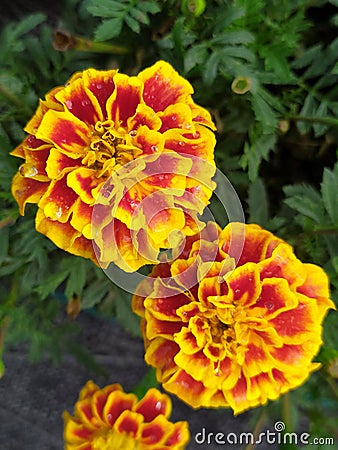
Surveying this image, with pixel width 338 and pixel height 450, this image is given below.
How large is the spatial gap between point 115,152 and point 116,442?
1.00ft

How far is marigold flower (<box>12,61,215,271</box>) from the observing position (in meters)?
0.47

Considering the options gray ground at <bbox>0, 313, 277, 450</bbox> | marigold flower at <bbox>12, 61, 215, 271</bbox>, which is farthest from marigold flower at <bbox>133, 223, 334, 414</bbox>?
gray ground at <bbox>0, 313, 277, 450</bbox>

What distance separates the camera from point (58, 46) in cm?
A: 55

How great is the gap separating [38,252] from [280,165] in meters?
0.40

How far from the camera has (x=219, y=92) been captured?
2.29 feet

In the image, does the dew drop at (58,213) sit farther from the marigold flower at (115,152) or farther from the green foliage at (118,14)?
the green foliage at (118,14)

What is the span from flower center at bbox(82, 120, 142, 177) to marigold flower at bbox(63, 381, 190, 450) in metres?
0.27

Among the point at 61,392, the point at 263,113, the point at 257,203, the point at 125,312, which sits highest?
the point at 263,113

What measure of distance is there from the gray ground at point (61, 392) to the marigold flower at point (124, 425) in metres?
0.39

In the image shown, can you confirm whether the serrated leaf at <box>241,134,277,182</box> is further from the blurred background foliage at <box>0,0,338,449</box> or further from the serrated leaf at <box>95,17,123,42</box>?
the serrated leaf at <box>95,17,123,42</box>

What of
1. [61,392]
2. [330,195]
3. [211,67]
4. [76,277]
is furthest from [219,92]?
[61,392]

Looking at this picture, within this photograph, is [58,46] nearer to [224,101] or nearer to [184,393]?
[224,101]

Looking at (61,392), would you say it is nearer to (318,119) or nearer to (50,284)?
(50,284)

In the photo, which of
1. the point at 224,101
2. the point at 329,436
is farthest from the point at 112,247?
the point at 329,436
